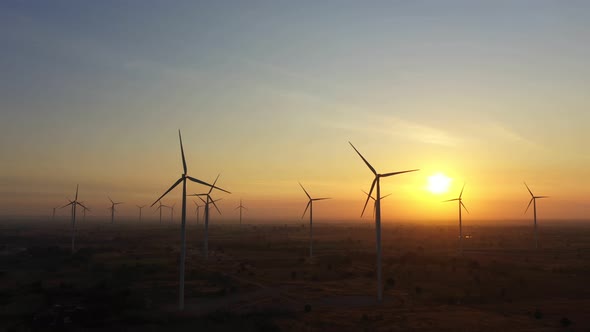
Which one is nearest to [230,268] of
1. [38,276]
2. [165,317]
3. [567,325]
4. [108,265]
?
[108,265]

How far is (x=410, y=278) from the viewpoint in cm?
6022

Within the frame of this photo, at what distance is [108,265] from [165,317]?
42673 mm

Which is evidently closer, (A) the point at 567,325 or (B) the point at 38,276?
(A) the point at 567,325

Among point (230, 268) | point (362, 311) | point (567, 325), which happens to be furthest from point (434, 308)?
point (230, 268)

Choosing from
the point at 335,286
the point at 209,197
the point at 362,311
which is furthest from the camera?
the point at 209,197

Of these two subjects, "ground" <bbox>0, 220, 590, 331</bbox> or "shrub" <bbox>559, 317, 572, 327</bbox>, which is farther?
"ground" <bbox>0, 220, 590, 331</bbox>

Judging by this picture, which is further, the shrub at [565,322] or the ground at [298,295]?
the ground at [298,295]

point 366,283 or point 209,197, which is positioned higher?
point 209,197

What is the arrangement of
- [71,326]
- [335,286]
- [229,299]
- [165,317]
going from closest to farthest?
[71,326] → [165,317] → [229,299] → [335,286]

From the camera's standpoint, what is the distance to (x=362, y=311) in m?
39.9

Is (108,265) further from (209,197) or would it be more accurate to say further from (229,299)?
(229,299)

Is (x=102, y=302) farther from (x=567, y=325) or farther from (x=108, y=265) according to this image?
(x=567, y=325)

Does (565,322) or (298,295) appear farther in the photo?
(298,295)

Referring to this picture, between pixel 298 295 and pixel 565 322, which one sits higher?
pixel 565 322
